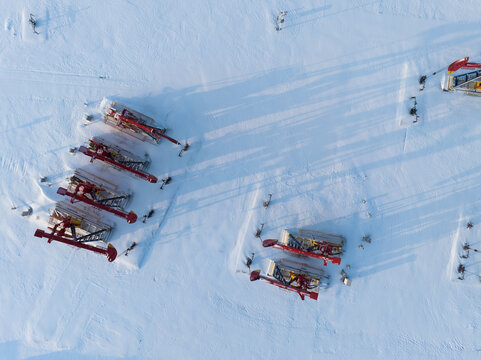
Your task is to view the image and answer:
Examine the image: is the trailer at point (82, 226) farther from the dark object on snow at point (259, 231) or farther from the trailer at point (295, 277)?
the trailer at point (295, 277)

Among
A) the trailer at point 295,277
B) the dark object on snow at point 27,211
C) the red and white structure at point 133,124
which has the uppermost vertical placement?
the red and white structure at point 133,124

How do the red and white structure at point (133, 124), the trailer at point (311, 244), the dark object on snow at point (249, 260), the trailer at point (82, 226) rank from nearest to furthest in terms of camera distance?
the trailer at point (82, 226) < the trailer at point (311, 244) < the red and white structure at point (133, 124) < the dark object on snow at point (249, 260)

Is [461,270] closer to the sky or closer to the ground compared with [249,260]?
closer to the sky

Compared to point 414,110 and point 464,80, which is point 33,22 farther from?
point 464,80

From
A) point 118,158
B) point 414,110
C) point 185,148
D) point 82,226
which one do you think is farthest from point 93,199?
point 414,110

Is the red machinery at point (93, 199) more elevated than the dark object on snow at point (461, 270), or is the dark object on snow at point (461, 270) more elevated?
the dark object on snow at point (461, 270)

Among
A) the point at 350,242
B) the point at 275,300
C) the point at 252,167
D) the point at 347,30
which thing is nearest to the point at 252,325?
the point at 275,300

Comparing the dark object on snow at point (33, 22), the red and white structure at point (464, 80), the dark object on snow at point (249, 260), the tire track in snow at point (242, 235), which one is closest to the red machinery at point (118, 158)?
the tire track in snow at point (242, 235)
